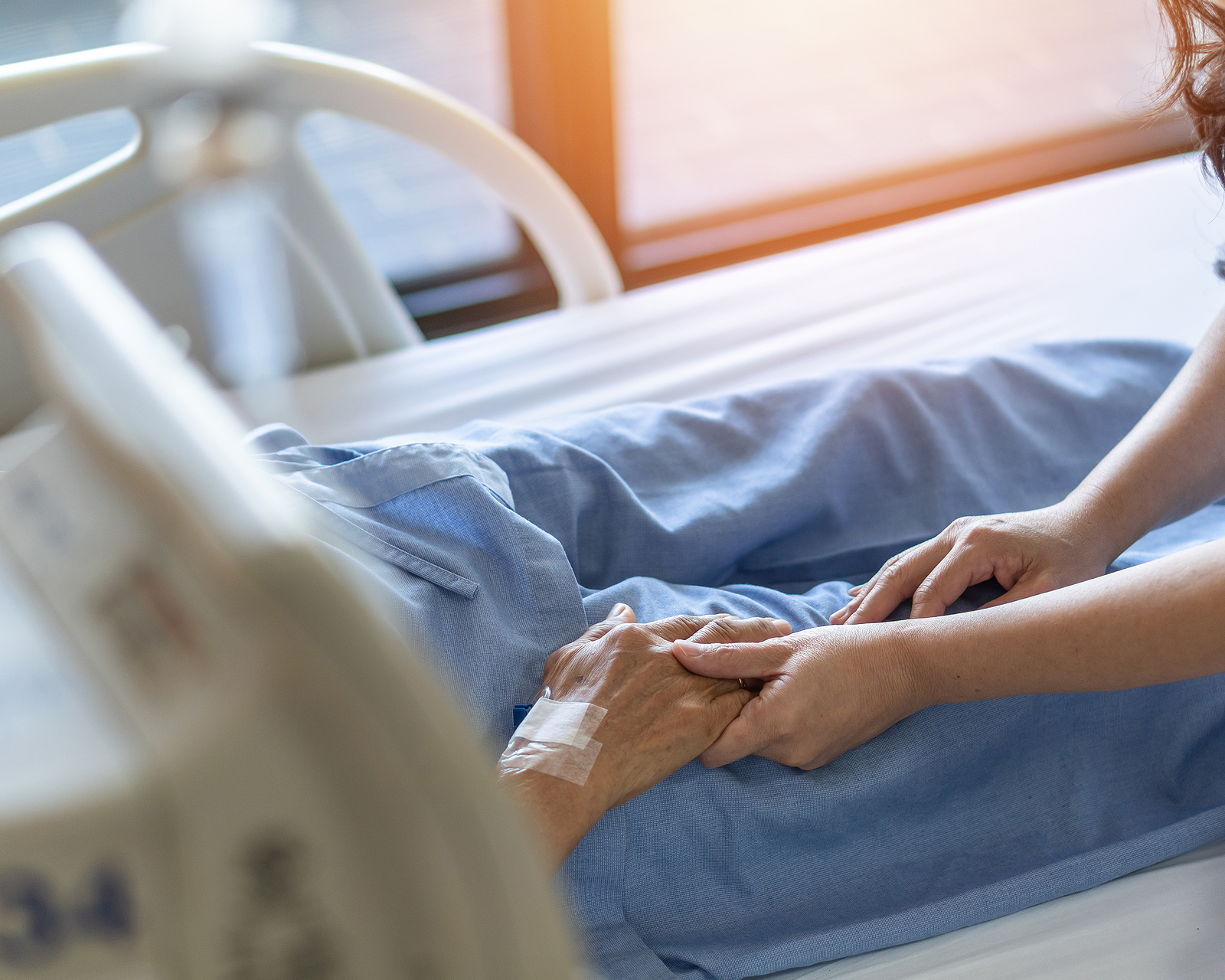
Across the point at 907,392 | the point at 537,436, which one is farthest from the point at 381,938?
the point at 907,392

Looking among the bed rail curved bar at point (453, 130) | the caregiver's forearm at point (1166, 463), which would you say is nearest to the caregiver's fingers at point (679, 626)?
the caregiver's forearm at point (1166, 463)

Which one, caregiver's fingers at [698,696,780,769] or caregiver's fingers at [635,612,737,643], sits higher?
caregiver's fingers at [635,612,737,643]

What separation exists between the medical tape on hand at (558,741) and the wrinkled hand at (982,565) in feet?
0.98

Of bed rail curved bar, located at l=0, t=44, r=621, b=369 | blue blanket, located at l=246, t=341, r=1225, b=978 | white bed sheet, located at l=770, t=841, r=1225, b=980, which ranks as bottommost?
white bed sheet, located at l=770, t=841, r=1225, b=980

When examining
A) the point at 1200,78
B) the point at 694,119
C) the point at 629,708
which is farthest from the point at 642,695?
the point at 694,119

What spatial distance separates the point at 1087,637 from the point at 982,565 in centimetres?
18

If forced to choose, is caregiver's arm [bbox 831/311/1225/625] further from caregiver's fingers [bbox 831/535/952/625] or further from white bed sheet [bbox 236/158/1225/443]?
white bed sheet [bbox 236/158/1225/443]

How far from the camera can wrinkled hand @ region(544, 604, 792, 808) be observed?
2.62 feet

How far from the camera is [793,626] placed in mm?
992

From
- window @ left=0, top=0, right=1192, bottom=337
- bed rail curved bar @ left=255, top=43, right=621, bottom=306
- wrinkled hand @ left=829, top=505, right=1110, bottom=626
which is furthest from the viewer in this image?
window @ left=0, top=0, right=1192, bottom=337

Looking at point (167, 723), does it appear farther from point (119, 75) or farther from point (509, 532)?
point (119, 75)

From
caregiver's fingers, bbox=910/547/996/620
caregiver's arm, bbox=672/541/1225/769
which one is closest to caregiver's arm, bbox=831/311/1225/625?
caregiver's fingers, bbox=910/547/996/620

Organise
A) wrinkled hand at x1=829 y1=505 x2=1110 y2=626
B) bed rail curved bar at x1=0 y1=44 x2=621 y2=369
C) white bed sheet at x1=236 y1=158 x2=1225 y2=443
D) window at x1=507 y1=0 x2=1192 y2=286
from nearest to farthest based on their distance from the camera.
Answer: wrinkled hand at x1=829 y1=505 x2=1110 y2=626
bed rail curved bar at x1=0 y1=44 x2=621 y2=369
white bed sheet at x1=236 y1=158 x2=1225 y2=443
window at x1=507 y1=0 x2=1192 y2=286

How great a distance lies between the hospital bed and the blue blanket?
45 centimetres
